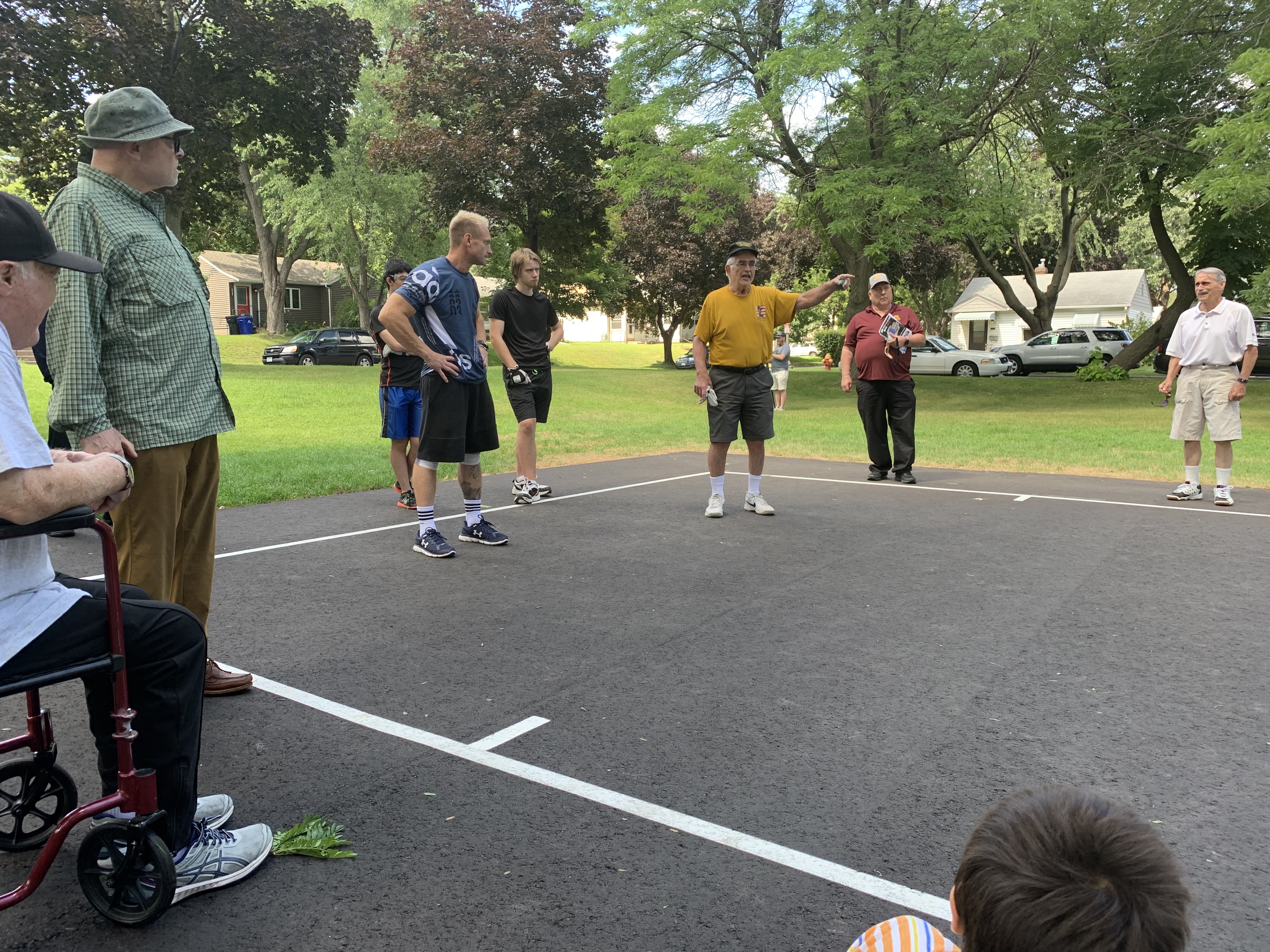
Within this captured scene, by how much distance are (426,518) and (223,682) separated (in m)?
2.81

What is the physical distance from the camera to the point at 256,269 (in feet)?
204


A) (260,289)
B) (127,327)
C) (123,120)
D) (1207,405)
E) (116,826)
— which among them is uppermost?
(260,289)

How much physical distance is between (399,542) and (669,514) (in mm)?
2447

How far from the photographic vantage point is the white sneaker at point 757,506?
27.6 ft

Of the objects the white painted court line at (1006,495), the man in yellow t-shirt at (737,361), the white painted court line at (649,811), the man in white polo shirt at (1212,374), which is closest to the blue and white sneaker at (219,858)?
the white painted court line at (649,811)

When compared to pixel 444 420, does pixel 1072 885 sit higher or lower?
lower

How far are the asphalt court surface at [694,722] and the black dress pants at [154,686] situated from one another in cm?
34

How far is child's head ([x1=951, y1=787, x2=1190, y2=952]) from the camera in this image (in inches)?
49.3

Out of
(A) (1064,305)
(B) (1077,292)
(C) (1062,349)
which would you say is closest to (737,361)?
(C) (1062,349)

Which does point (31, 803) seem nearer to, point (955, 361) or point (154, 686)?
point (154, 686)

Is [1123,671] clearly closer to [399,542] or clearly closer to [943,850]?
[943,850]

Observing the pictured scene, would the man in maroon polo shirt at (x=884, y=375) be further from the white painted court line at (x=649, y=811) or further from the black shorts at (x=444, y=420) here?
the white painted court line at (x=649, y=811)

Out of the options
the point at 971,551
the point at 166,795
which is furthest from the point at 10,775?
the point at 971,551

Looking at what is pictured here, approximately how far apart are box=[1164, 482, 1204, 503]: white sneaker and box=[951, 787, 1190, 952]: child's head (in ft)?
29.6
